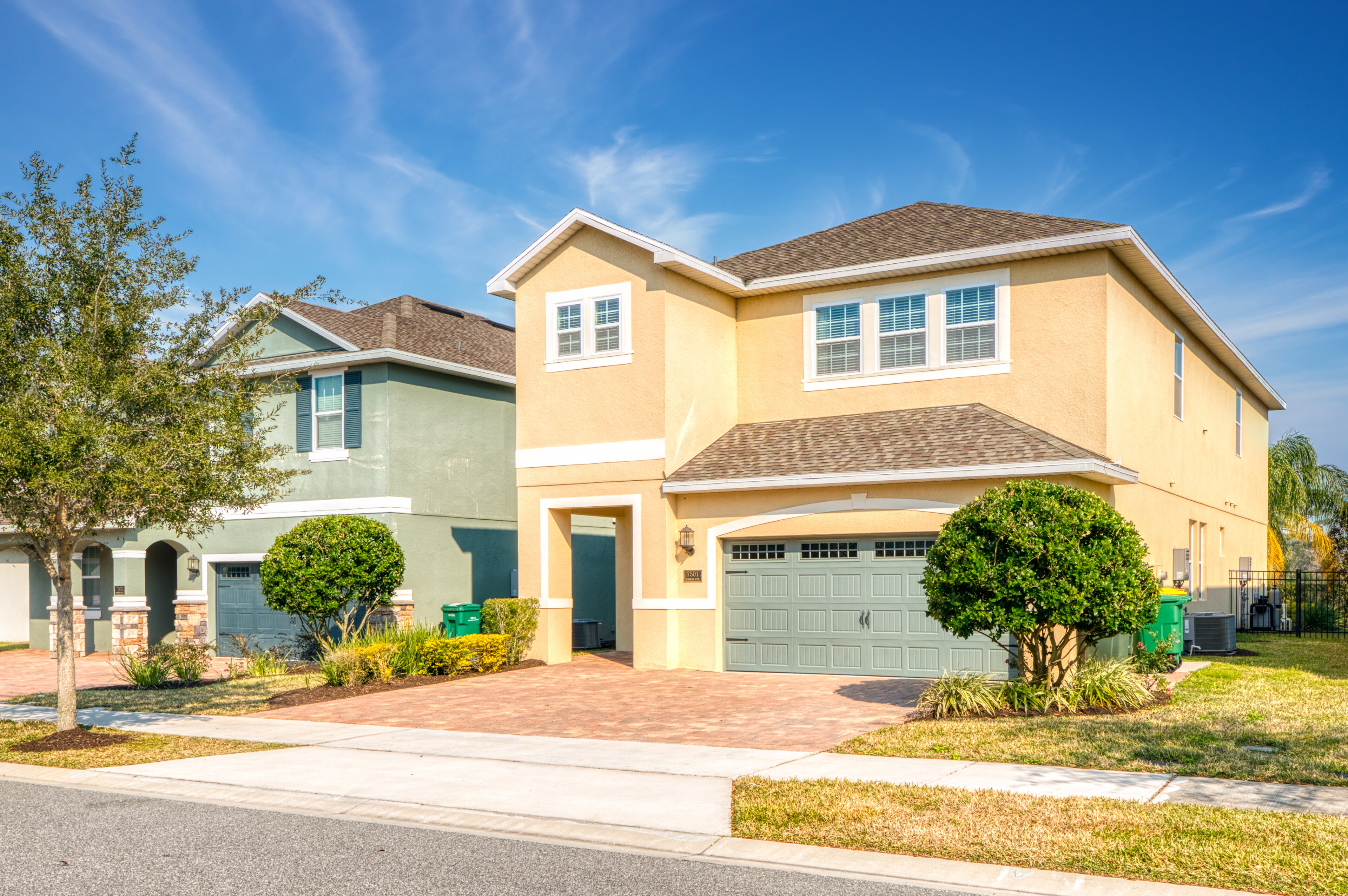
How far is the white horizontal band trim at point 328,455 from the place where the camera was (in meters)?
22.9

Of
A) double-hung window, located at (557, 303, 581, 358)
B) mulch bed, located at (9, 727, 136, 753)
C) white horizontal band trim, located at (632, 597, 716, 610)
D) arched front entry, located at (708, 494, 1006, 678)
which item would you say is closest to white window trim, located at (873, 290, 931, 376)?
arched front entry, located at (708, 494, 1006, 678)

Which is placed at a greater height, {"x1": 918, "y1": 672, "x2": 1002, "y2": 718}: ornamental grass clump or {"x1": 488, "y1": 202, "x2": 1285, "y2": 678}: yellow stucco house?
{"x1": 488, "y1": 202, "x2": 1285, "y2": 678}: yellow stucco house

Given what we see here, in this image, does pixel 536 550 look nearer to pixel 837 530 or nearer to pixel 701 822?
pixel 837 530

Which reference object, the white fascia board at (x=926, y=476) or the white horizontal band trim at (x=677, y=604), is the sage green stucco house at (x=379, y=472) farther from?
the white fascia board at (x=926, y=476)

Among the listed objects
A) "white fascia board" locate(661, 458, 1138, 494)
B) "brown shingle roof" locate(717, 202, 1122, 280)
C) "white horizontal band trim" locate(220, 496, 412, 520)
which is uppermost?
"brown shingle roof" locate(717, 202, 1122, 280)

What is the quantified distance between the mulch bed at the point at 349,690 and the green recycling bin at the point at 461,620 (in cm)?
204

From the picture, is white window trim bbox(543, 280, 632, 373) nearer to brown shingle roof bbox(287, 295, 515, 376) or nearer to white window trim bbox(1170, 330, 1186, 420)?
brown shingle roof bbox(287, 295, 515, 376)

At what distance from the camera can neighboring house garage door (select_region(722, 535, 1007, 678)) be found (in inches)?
677

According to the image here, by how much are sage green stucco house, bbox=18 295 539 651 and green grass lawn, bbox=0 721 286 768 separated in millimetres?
9359

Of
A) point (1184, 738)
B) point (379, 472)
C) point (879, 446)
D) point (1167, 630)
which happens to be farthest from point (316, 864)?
point (379, 472)

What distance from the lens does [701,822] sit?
326 inches

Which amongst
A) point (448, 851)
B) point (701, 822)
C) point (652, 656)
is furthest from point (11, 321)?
point (652, 656)

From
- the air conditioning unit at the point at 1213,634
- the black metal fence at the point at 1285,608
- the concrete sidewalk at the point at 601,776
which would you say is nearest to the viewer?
the concrete sidewalk at the point at 601,776

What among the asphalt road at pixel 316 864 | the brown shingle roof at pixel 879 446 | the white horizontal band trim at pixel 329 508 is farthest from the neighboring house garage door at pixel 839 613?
the asphalt road at pixel 316 864
